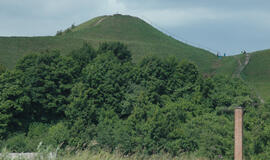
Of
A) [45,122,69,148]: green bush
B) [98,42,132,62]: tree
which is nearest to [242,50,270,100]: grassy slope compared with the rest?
[98,42,132,62]: tree

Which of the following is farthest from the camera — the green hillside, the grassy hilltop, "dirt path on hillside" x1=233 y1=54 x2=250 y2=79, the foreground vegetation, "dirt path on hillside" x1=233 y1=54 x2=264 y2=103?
the green hillside

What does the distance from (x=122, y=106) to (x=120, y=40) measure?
1913 inches

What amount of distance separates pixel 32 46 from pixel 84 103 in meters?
37.9

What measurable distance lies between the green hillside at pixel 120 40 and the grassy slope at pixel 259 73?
27.4 feet

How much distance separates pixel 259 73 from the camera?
7188 centimetres

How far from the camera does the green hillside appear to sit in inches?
3009

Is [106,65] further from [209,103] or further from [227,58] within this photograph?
[227,58]

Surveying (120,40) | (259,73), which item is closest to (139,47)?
(120,40)

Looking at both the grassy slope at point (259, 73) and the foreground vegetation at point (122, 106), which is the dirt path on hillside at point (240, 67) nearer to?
the grassy slope at point (259, 73)

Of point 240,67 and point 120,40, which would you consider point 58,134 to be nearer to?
point 240,67

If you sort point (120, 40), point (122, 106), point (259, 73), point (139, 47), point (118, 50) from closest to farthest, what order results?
1. point (122, 106)
2. point (118, 50)
3. point (259, 73)
4. point (139, 47)
5. point (120, 40)

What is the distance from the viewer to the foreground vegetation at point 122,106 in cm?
3878

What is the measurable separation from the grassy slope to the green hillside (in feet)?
27.4

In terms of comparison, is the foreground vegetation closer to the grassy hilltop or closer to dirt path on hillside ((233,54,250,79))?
the grassy hilltop
